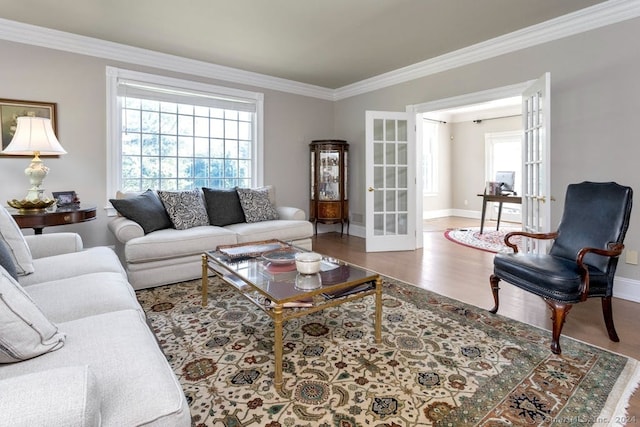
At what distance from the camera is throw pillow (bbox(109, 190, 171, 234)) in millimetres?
3273

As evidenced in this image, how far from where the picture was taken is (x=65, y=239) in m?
2.50

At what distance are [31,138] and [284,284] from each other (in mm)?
2635

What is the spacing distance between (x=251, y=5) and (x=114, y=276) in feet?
8.10

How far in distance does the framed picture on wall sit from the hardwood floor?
3.51m

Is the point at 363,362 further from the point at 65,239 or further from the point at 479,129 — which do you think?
the point at 479,129

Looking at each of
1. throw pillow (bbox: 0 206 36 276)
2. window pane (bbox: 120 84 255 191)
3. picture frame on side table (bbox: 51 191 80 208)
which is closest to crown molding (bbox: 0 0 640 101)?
window pane (bbox: 120 84 255 191)

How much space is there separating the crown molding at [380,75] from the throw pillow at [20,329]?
3.63 m

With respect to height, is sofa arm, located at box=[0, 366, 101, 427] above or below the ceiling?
below

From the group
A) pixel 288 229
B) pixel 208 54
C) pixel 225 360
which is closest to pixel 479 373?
pixel 225 360

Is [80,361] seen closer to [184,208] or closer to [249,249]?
[249,249]

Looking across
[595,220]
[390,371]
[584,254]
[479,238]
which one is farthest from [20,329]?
[479,238]

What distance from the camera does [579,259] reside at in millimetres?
2039

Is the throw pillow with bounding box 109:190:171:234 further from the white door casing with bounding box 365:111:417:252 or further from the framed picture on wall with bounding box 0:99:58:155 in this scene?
the white door casing with bounding box 365:111:417:252

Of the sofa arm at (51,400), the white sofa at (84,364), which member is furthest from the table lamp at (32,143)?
A: the sofa arm at (51,400)
